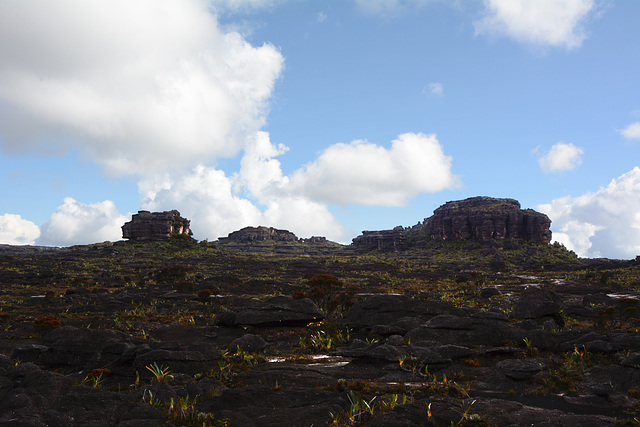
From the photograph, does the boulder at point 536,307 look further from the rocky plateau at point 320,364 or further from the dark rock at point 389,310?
the dark rock at point 389,310

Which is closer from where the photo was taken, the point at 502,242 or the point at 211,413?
the point at 211,413

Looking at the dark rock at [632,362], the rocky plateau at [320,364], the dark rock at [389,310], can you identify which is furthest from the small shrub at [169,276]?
the dark rock at [632,362]

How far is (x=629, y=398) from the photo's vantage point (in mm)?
14062

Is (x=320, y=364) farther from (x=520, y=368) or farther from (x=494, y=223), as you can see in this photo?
(x=494, y=223)

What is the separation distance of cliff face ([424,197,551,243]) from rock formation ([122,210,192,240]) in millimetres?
123100

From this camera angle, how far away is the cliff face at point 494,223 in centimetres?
15475

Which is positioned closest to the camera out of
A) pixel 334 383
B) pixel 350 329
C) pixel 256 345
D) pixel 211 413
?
pixel 211 413

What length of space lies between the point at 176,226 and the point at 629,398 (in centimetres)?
15287

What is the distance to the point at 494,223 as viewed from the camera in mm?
157500

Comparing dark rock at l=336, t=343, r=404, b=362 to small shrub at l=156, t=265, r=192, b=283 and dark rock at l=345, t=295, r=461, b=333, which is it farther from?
small shrub at l=156, t=265, r=192, b=283

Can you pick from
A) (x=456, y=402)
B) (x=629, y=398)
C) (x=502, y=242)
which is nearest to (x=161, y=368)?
(x=456, y=402)

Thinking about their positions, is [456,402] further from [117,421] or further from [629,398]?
[117,421]

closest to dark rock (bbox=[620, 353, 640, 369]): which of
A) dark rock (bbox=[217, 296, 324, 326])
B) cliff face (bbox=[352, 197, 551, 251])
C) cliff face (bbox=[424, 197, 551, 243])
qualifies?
dark rock (bbox=[217, 296, 324, 326])

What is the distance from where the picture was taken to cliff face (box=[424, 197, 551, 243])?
15475 cm
